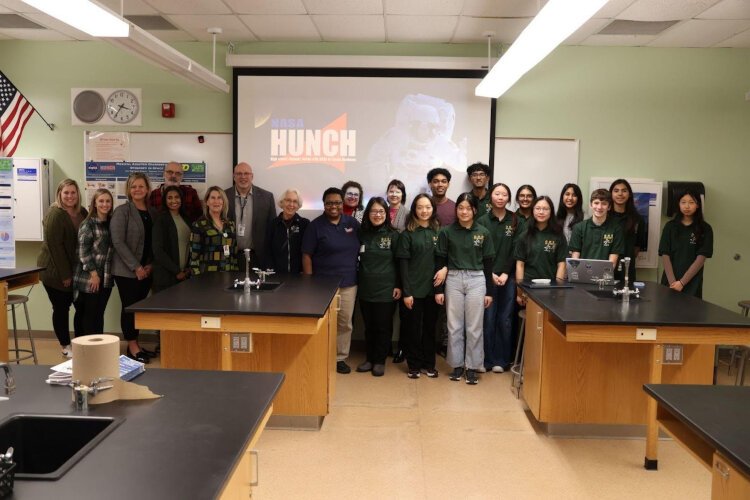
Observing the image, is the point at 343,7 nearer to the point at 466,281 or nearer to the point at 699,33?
the point at 466,281

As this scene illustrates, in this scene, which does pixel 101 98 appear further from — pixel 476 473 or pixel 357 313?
pixel 476 473

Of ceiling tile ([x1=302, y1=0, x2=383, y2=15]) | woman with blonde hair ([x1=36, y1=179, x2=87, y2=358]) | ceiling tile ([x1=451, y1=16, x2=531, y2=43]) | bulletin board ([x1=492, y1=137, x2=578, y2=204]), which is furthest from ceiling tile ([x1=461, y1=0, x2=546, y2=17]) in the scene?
woman with blonde hair ([x1=36, y1=179, x2=87, y2=358])

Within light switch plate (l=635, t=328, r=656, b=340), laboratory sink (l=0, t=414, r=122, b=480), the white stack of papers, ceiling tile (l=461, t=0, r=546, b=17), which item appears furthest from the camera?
ceiling tile (l=461, t=0, r=546, b=17)

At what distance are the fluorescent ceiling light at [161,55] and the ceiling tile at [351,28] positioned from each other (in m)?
1.06

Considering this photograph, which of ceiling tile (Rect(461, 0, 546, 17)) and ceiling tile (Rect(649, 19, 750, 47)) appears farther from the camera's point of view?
ceiling tile (Rect(649, 19, 750, 47))

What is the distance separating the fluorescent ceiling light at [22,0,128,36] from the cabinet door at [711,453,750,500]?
3463 millimetres

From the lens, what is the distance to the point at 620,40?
18.2ft

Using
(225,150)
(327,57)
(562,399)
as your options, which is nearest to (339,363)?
(562,399)

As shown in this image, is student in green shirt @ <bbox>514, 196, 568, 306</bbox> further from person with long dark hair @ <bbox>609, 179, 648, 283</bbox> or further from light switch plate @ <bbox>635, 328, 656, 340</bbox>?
light switch plate @ <bbox>635, 328, 656, 340</bbox>

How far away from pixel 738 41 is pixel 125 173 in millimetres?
5938

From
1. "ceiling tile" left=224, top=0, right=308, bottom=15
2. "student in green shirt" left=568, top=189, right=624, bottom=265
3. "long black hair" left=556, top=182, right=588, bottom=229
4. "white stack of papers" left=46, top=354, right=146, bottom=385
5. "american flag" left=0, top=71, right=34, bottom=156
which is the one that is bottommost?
"white stack of papers" left=46, top=354, right=146, bottom=385

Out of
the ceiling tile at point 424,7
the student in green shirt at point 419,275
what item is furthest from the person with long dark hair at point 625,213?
the ceiling tile at point 424,7

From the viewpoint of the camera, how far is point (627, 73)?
5.78m

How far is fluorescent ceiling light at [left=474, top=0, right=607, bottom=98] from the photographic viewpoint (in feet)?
10.0
